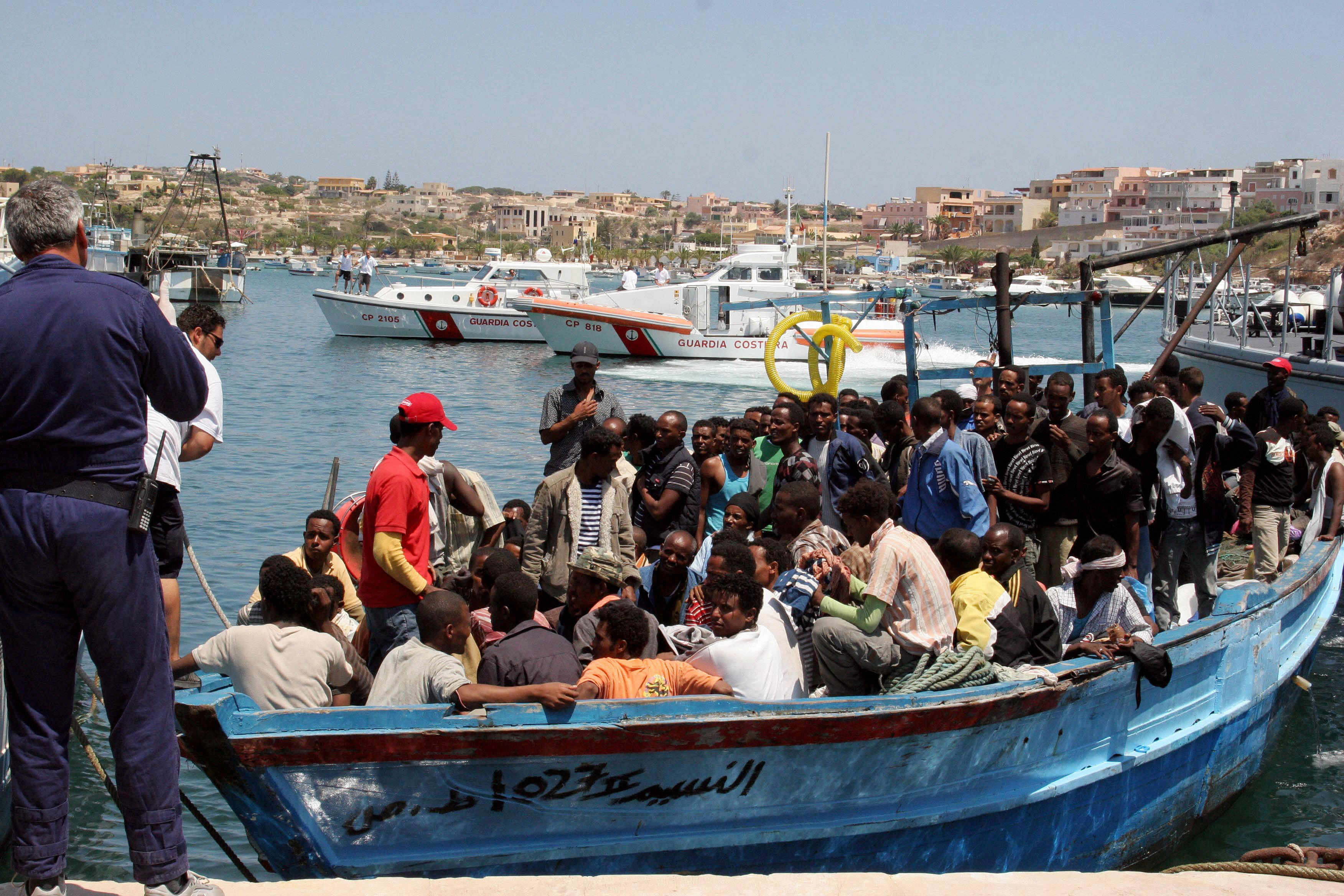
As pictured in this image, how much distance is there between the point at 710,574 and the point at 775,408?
2731mm

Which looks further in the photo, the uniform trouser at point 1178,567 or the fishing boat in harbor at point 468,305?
the fishing boat in harbor at point 468,305

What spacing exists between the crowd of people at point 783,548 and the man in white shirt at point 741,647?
13mm

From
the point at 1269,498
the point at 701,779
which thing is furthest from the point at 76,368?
the point at 1269,498

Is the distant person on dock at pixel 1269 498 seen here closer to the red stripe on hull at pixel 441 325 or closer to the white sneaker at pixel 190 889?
the white sneaker at pixel 190 889

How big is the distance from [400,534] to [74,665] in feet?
6.38

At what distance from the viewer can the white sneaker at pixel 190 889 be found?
3.37 m

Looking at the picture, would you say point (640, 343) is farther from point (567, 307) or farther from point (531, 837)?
point (531, 837)

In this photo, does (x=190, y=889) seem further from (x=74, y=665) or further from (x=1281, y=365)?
(x=1281, y=365)

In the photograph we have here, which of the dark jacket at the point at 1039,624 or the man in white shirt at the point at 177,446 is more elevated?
the man in white shirt at the point at 177,446

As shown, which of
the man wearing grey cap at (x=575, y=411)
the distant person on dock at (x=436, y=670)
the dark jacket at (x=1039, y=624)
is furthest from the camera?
the man wearing grey cap at (x=575, y=411)

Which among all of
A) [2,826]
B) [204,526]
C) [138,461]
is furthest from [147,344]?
[204,526]

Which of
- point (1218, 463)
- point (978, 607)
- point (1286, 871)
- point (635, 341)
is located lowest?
point (1286, 871)

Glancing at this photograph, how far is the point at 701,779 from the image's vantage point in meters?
4.78

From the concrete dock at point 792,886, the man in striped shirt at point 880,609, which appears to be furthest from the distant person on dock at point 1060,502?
the concrete dock at point 792,886
